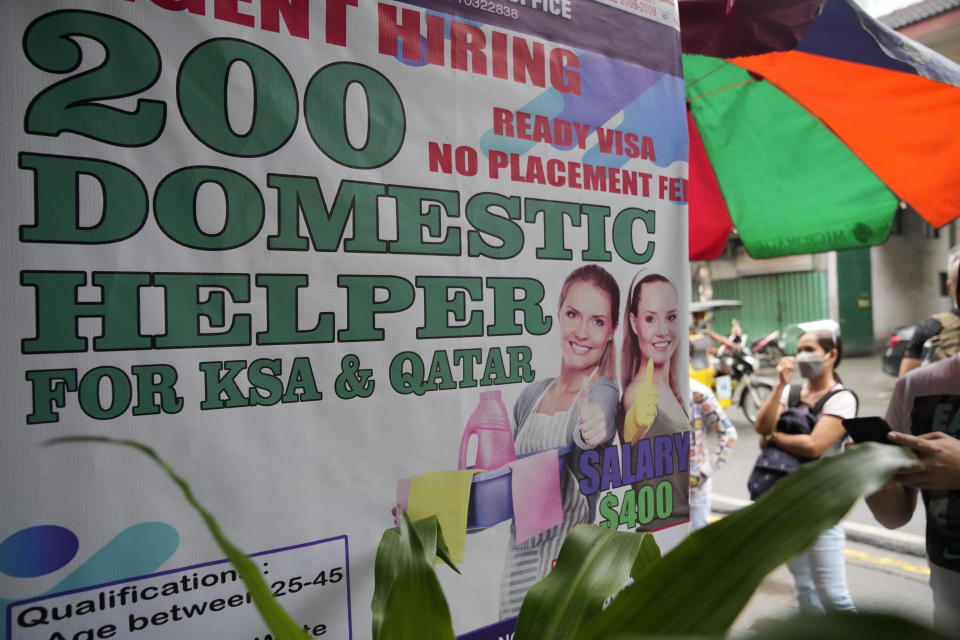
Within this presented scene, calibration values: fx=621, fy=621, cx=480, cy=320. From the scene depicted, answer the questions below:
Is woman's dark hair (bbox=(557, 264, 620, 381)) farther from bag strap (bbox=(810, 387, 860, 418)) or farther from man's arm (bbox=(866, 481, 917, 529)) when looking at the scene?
bag strap (bbox=(810, 387, 860, 418))

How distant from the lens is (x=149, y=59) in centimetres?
92

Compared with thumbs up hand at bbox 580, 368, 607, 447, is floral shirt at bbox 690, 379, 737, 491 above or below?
below

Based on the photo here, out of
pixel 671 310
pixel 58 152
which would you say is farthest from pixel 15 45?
pixel 671 310

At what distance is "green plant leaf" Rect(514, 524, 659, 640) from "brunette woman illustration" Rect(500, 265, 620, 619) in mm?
548

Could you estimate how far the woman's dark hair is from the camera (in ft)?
4.48

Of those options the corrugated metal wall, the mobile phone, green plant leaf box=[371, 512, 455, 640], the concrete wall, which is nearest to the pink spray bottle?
green plant leaf box=[371, 512, 455, 640]

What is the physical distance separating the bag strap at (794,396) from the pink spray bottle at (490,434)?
1986 mm

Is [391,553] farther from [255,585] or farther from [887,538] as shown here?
[887,538]

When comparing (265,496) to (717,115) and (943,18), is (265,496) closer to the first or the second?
(717,115)

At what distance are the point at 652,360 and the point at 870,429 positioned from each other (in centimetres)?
49

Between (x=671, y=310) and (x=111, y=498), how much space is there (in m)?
1.20

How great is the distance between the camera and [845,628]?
266mm

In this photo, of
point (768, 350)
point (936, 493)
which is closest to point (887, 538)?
point (936, 493)

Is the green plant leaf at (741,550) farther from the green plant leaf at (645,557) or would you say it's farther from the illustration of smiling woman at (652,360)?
the illustration of smiling woman at (652,360)
